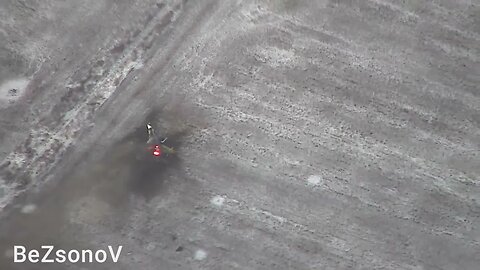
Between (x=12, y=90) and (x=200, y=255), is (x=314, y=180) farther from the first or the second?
(x=12, y=90)

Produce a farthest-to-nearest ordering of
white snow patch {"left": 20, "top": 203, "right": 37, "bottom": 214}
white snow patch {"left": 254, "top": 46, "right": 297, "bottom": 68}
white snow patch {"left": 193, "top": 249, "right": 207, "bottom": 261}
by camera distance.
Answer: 1. white snow patch {"left": 254, "top": 46, "right": 297, "bottom": 68}
2. white snow patch {"left": 20, "top": 203, "right": 37, "bottom": 214}
3. white snow patch {"left": 193, "top": 249, "right": 207, "bottom": 261}

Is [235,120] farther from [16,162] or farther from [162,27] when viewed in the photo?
[16,162]

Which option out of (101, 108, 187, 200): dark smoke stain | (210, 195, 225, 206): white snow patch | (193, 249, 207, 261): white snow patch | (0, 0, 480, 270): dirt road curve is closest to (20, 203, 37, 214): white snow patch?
(0, 0, 480, 270): dirt road curve

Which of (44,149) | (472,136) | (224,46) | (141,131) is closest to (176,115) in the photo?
(141,131)

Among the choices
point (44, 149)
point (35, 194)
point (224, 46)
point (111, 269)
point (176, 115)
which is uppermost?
point (224, 46)

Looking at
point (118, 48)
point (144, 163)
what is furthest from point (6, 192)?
point (118, 48)

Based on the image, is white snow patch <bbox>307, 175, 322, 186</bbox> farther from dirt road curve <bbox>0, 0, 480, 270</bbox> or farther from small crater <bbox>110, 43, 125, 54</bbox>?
small crater <bbox>110, 43, 125, 54</bbox>

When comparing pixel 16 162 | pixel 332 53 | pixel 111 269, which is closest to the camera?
pixel 111 269
